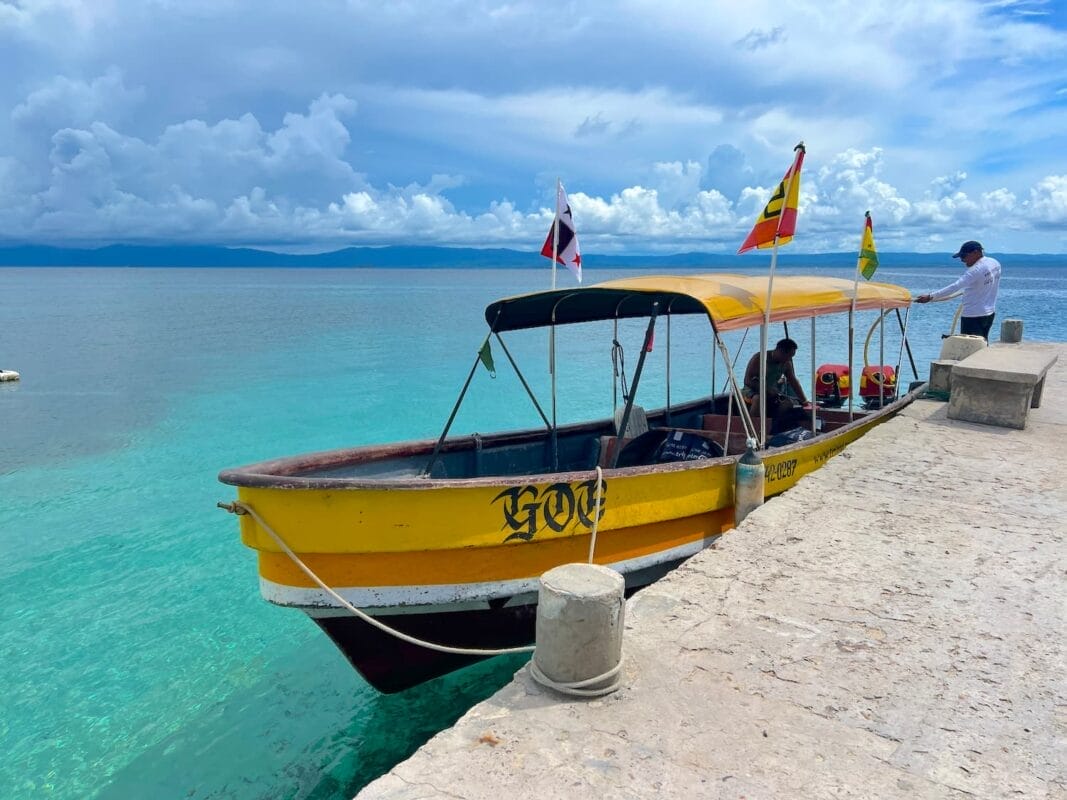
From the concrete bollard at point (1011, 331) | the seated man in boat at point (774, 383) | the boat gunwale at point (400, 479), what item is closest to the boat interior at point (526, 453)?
the boat gunwale at point (400, 479)

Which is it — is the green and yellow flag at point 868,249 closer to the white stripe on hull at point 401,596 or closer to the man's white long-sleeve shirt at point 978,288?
the man's white long-sleeve shirt at point 978,288

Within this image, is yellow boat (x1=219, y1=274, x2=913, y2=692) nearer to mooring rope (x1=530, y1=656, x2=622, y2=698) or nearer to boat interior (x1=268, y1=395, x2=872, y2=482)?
boat interior (x1=268, y1=395, x2=872, y2=482)

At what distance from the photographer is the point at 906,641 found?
143 inches

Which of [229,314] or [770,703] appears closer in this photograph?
[770,703]

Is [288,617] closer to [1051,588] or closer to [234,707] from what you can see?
[234,707]

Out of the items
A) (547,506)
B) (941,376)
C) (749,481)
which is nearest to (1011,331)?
(941,376)

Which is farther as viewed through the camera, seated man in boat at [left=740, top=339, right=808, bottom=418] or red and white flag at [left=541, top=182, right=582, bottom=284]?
seated man in boat at [left=740, top=339, right=808, bottom=418]

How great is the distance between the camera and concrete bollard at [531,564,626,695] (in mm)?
2963

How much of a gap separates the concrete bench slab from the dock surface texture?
332cm

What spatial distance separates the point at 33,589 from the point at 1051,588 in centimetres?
970

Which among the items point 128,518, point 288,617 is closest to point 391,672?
point 288,617

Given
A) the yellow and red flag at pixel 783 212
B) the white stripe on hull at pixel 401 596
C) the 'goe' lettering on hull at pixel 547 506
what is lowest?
the white stripe on hull at pixel 401 596

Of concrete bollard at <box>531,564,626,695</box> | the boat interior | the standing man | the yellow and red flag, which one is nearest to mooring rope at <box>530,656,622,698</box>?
concrete bollard at <box>531,564,626,695</box>

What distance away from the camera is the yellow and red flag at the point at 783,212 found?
6.14 m
